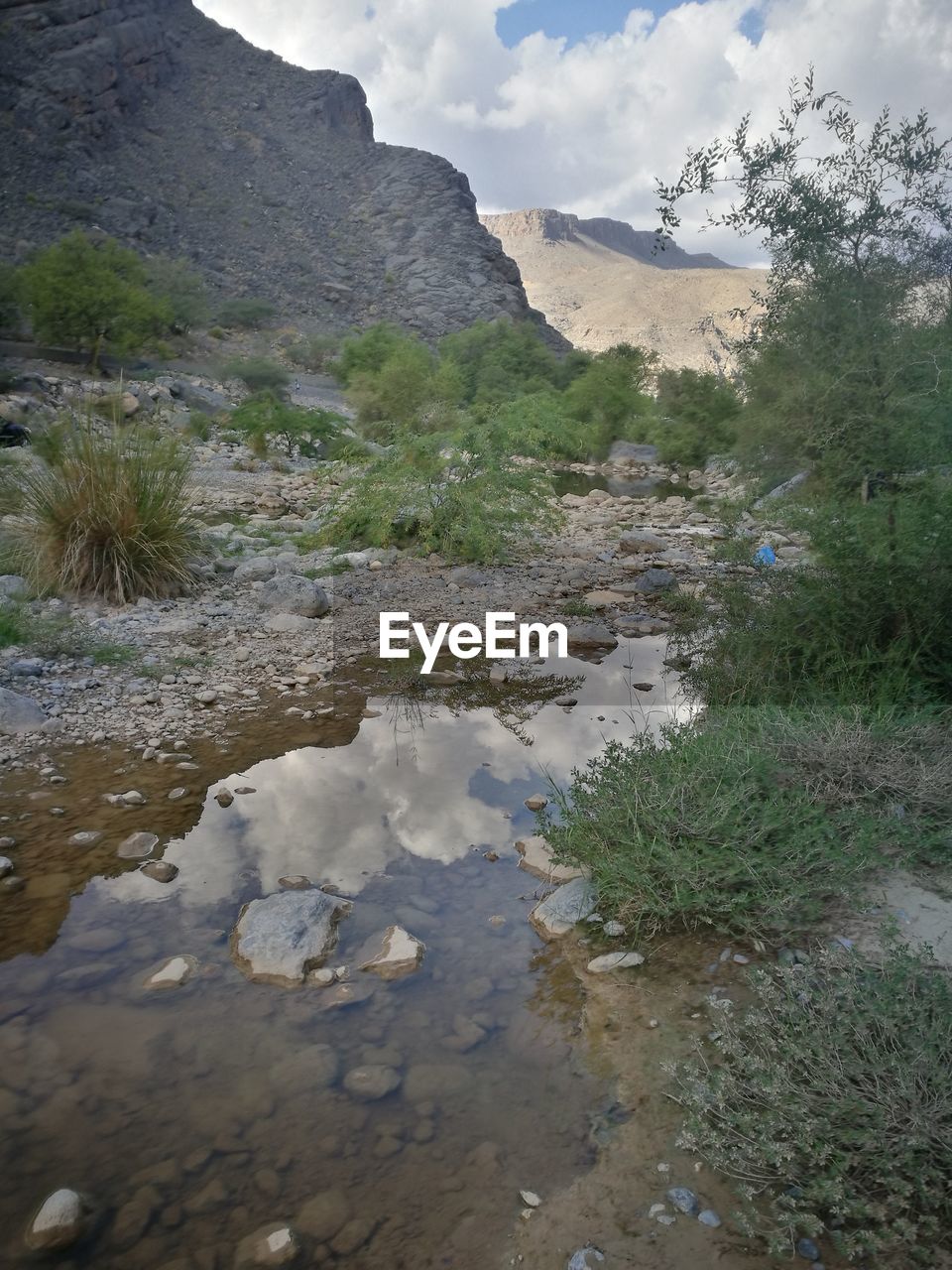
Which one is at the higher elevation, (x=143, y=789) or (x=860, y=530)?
(x=860, y=530)

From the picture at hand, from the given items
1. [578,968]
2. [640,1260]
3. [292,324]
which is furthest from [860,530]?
[292,324]

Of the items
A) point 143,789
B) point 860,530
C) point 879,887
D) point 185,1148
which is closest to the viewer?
point 185,1148

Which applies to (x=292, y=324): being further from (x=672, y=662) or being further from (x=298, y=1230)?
(x=298, y=1230)

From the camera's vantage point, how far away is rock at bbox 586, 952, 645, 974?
9.63 feet

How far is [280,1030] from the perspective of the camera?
2648 millimetres

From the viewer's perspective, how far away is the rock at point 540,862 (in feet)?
11.5

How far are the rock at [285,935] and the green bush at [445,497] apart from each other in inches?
222

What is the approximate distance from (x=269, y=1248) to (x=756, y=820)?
2.08 meters

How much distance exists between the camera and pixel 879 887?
3.02 m

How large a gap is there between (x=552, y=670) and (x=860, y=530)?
2.27 metres

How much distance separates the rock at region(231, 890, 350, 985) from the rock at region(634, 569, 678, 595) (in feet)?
18.3

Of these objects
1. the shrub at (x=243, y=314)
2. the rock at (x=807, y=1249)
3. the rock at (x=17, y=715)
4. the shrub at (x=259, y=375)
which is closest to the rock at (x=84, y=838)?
the rock at (x=17, y=715)

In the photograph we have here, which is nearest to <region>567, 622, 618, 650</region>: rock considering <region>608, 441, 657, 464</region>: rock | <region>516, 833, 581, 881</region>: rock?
<region>516, 833, 581, 881</region>: rock

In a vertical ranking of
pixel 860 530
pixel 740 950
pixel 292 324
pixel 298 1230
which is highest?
pixel 292 324
